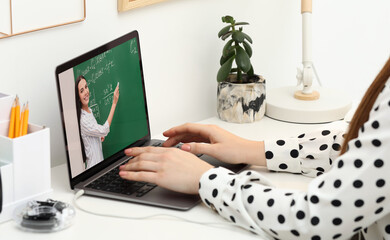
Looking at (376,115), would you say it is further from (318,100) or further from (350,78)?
(350,78)

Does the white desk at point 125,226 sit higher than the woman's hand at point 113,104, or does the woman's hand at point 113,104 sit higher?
the woman's hand at point 113,104

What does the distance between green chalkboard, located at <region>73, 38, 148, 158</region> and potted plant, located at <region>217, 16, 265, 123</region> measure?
24 cm

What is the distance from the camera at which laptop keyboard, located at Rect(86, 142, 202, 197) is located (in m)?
1.05

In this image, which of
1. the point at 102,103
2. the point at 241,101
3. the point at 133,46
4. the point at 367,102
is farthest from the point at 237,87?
the point at 367,102

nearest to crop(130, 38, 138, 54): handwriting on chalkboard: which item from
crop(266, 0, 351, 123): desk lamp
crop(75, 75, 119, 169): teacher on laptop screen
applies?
crop(75, 75, 119, 169): teacher on laptop screen

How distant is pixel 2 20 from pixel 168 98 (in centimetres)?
50

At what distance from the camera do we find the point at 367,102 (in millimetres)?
915

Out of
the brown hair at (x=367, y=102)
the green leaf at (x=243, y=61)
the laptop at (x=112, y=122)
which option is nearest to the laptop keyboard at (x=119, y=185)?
the laptop at (x=112, y=122)

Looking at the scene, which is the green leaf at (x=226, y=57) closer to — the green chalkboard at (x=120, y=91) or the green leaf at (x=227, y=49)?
the green leaf at (x=227, y=49)

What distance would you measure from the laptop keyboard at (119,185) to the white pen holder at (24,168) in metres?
0.11

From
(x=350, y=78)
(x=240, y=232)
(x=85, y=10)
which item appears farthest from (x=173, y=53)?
(x=350, y=78)

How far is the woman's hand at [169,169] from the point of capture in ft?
3.34

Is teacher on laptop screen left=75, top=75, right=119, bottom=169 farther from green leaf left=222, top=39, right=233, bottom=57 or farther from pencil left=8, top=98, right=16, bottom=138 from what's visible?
green leaf left=222, top=39, right=233, bottom=57

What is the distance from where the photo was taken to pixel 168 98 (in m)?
1.47
